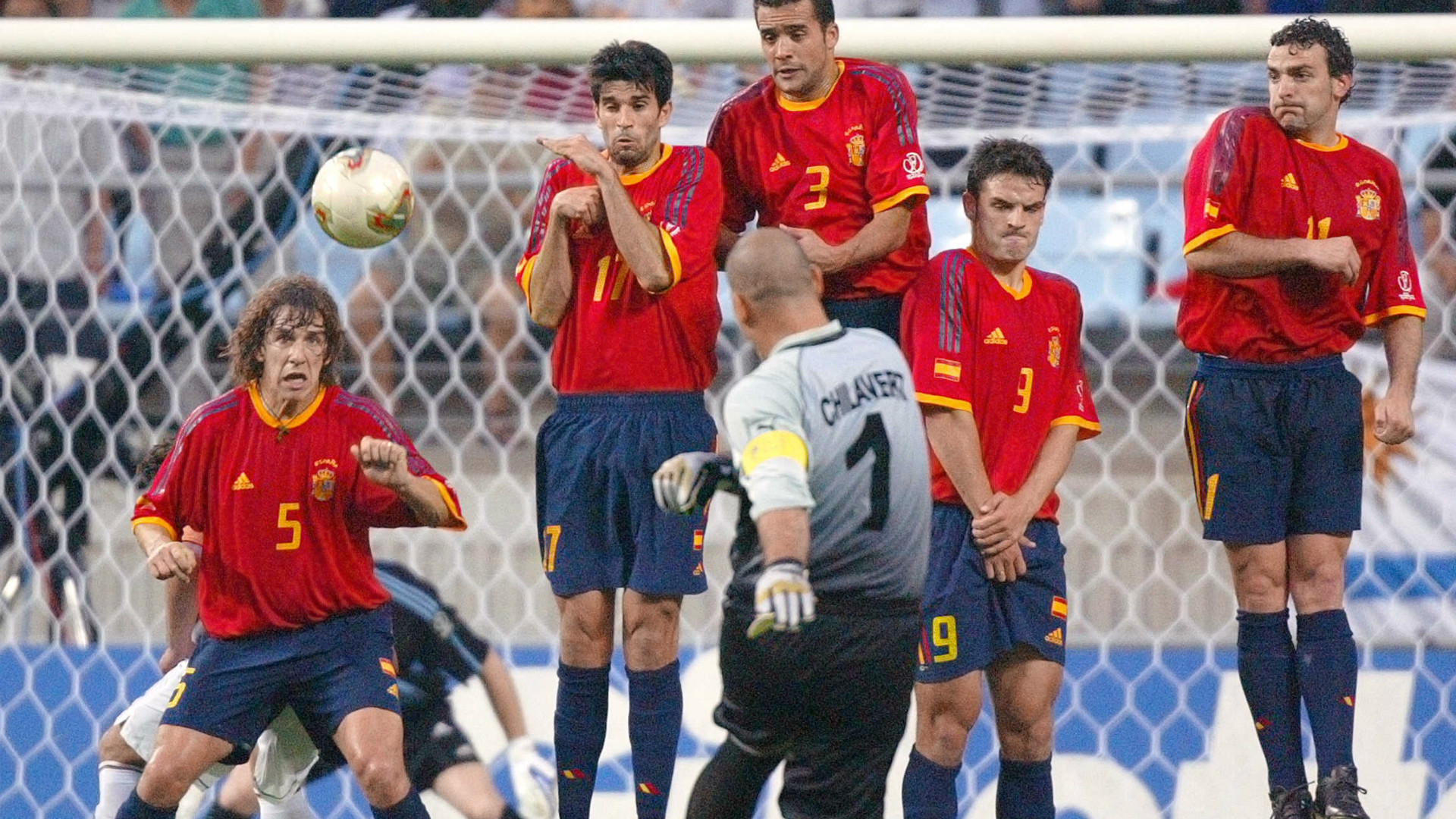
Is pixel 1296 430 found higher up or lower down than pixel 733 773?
higher up

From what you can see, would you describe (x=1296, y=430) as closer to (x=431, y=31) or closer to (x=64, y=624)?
(x=431, y=31)

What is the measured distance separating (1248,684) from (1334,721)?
0.64 ft

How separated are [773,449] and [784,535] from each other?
6.3 inches

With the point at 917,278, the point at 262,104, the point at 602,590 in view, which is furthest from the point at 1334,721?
the point at 262,104

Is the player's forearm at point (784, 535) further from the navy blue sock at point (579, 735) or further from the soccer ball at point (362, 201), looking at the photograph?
the soccer ball at point (362, 201)

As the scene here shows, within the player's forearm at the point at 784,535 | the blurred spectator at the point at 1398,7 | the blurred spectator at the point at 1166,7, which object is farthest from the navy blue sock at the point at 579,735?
the blurred spectator at the point at 1398,7

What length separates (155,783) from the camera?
3.59 meters

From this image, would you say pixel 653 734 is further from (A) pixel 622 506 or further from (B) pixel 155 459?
(B) pixel 155 459

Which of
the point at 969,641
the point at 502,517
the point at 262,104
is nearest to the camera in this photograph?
the point at 969,641

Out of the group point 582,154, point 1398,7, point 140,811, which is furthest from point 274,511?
point 1398,7

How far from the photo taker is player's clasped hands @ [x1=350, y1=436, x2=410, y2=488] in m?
3.40

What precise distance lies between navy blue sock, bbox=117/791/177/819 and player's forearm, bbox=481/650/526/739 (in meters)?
1.54

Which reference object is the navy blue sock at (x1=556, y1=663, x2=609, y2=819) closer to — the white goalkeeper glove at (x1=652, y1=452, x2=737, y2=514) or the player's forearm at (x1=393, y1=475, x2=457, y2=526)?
the player's forearm at (x1=393, y1=475, x2=457, y2=526)

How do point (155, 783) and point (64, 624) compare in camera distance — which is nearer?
point (155, 783)
